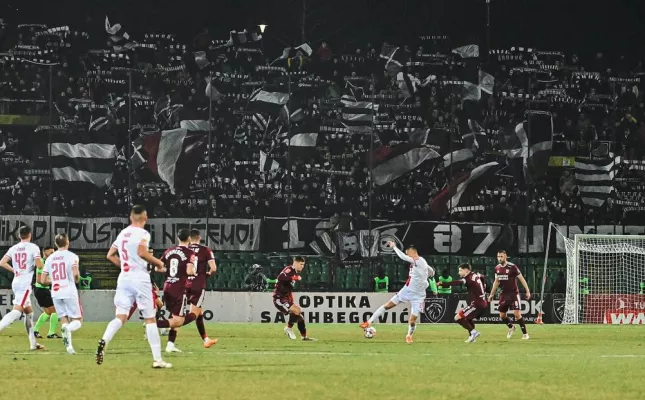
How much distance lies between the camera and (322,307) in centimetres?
3716

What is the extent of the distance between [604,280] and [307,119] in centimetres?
1378

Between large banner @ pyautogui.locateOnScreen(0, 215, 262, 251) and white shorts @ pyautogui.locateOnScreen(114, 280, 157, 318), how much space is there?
27363 millimetres

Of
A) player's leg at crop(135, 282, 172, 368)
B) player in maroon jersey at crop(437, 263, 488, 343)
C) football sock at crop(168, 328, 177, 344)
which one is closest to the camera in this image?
player's leg at crop(135, 282, 172, 368)

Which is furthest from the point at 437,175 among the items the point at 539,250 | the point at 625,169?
the point at 625,169

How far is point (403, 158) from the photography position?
46.7 metres

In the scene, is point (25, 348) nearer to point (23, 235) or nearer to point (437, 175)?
point (23, 235)

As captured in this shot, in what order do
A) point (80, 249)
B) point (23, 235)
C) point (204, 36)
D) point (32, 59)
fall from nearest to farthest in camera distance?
point (23, 235) → point (80, 249) → point (32, 59) → point (204, 36)

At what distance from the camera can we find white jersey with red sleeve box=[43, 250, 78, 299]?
1886cm

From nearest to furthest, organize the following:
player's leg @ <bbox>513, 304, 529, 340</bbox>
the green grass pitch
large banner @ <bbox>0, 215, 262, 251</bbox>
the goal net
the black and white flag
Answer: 1. the green grass pitch
2. player's leg @ <bbox>513, 304, 529, 340</bbox>
3. the goal net
4. large banner @ <bbox>0, 215, 262, 251</bbox>
5. the black and white flag

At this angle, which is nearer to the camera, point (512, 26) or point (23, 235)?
point (23, 235)

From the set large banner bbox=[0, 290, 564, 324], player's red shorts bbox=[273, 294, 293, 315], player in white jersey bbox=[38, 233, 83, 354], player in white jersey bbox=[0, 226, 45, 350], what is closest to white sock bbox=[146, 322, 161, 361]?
player in white jersey bbox=[38, 233, 83, 354]

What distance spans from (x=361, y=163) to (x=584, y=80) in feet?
36.1

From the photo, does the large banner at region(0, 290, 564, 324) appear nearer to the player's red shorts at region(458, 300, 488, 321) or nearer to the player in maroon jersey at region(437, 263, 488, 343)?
the player in maroon jersey at region(437, 263, 488, 343)

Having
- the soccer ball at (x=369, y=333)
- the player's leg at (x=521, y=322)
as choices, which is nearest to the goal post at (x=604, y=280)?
the player's leg at (x=521, y=322)
